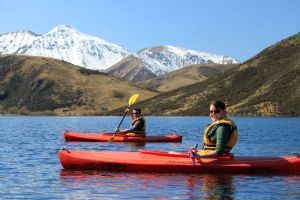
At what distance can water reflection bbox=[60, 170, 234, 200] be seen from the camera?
21.2 metres

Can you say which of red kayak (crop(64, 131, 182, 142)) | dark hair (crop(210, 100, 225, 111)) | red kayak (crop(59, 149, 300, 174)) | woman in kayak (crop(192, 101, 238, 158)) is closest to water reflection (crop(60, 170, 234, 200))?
red kayak (crop(59, 149, 300, 174))

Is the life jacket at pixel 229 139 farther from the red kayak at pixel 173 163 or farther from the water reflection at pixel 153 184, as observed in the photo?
the water reflection at pixel 153 184

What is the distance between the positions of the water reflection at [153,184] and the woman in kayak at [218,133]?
1.15 m

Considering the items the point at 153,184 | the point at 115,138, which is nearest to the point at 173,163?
the point at 153,184

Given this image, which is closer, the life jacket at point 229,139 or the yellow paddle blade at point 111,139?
the life jacket at point 229,139

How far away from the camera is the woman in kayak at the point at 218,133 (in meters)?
23.6

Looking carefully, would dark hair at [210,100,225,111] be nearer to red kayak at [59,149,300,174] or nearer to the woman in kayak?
the woman in kayak

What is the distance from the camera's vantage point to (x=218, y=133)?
77.8 ft

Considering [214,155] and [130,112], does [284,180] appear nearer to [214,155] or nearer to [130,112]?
[214,155]

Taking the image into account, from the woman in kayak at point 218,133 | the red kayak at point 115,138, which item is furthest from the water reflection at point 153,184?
the red kayak at point 115,138

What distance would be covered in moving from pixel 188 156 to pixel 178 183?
8.25 feet

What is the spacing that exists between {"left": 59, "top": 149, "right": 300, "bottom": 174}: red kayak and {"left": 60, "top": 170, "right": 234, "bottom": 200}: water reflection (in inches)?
15.8

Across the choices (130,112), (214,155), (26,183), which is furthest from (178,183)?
(130,112)

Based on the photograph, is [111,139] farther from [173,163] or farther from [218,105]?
[218,105]
